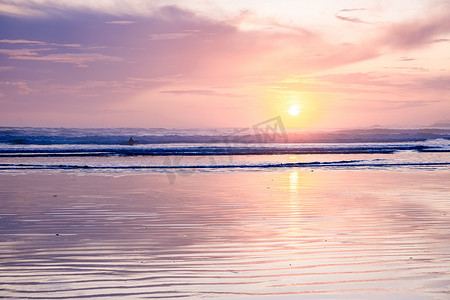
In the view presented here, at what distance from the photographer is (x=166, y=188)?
53.8 ft

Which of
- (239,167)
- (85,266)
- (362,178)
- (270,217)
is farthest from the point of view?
(239,167)

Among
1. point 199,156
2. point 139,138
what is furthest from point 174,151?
point 139,138

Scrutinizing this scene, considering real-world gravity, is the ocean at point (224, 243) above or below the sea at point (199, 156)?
below

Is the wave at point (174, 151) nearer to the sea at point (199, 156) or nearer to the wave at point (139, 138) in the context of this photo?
the sea at point (199, 156)

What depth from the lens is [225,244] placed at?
25.6 ft

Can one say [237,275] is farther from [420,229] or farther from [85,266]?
[420,229]

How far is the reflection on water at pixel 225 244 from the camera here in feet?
18.4

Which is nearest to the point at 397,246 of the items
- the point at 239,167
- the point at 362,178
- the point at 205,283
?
the point at 205,283

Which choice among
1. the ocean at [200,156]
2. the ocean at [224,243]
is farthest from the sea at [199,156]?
the ocean at [224,243]

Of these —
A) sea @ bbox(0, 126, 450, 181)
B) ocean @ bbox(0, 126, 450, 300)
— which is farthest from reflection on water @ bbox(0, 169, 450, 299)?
sea @ bbox(0, 126, 450, 181)

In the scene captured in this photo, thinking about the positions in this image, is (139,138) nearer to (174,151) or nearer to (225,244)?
(174,151)

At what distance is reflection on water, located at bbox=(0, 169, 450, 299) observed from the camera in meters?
5.60

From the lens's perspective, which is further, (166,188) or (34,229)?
(166,188)

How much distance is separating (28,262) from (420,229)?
6825mm
